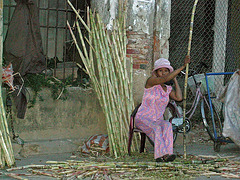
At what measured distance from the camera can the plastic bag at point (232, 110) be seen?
227 inches

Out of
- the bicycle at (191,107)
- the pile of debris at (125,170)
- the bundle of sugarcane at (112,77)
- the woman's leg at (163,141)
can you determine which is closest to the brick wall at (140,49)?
the bundle of sugarcane at (112,77)

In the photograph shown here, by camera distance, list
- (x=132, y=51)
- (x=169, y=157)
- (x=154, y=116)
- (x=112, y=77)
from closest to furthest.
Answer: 1. (x=169, y=157)
2. (x=154, y=116)
3. (x=112, y=77)
4. (x=132, y=51)

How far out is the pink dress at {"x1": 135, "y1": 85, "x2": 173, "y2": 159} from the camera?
195 inches

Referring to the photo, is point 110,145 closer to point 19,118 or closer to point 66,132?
point 66,132

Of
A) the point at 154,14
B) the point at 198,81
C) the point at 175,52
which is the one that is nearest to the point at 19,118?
the point at 154,14

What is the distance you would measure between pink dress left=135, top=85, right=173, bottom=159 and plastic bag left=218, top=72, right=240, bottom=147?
1.05 meters

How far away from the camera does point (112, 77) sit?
5.68 meters

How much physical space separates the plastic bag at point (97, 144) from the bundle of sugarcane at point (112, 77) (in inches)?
6.7

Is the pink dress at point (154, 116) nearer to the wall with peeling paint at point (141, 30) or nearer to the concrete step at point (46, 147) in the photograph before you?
the wall with peeling paint at point (141, 30)

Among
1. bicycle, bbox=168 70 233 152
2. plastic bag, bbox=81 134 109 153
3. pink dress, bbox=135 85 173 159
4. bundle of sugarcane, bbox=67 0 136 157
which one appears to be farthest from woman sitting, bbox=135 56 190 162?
bicycle, bbox=168 70 233 152

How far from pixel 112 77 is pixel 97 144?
92cm

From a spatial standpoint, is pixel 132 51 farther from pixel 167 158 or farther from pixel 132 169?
pixel 132 169

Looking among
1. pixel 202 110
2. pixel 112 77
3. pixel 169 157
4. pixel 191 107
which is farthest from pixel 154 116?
pixel 191 107

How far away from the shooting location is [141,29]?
20.6 ft
